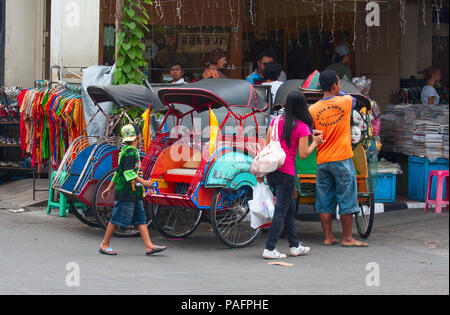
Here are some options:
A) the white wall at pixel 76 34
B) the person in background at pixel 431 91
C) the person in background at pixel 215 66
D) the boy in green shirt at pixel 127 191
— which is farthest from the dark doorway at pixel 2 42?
the person in background at pixel 431 91

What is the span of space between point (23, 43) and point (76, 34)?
3126 millimetres

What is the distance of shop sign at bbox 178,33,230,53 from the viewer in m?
15.7

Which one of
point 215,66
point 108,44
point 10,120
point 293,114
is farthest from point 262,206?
point 108,44

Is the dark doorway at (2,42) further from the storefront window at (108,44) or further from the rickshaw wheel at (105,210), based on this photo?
the rickshaw wheel at (105,210)

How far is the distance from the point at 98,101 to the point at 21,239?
2.11m

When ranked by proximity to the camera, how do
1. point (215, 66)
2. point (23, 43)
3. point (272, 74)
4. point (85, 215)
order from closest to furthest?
point (85, 215)
point (272, 74)
point (215, 66)
point (23, 43)

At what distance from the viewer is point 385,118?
13383mm

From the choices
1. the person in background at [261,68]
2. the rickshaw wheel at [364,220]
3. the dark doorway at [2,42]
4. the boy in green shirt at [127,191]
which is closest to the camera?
the boy in green shirt at [127,191]

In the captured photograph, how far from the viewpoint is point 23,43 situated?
50.6 ft

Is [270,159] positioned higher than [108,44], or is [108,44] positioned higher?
[108,44]

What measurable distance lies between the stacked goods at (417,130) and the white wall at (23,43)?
699 cm

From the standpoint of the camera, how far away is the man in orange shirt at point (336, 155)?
8.97 m

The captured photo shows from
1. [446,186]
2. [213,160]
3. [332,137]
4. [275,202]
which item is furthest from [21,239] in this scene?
[446,186]

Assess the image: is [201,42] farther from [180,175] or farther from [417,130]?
[180,175]
